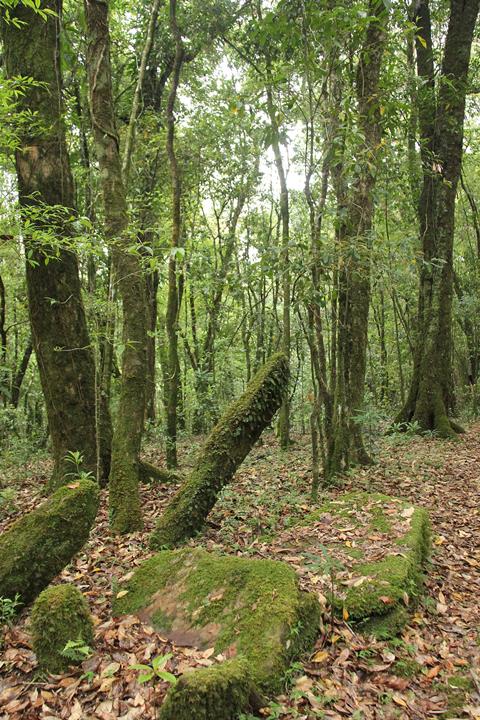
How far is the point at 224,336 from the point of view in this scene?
1917 centimetres

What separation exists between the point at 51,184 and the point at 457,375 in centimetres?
2281

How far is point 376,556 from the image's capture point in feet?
16.5

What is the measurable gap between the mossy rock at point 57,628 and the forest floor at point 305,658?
0.33ft

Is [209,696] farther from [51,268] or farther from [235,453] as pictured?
[51,268]

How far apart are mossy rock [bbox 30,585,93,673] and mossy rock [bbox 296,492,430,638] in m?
2.06

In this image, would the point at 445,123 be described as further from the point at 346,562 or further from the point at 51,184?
the point at 346,562

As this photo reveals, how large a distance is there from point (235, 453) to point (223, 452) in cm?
16

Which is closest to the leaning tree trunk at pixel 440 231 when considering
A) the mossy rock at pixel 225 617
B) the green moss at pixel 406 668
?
the green moss at pixel 406 668

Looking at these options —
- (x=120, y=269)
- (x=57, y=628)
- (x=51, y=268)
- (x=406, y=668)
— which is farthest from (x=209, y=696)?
(x=51, y=268)

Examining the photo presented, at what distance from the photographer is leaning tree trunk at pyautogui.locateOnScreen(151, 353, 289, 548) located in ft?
19.3

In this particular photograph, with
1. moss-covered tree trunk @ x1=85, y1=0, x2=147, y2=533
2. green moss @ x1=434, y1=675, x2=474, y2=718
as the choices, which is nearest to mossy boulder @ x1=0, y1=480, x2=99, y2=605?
moss-covered tree trunk @ x1=85, y1=0, x2=147, y2=533

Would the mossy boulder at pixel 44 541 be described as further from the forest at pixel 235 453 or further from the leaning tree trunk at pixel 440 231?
the leaning tree trunk at pixel 440 231

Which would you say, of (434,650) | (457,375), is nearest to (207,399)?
(434,650)

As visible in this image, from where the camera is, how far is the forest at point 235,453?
140 inches
